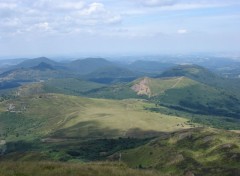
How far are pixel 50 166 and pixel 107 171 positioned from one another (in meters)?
8.30

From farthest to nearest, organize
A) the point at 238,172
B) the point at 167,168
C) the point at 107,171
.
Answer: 1. the point at 167,168
2. the point at 238,172
3. the point at 107,171

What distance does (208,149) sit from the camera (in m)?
200

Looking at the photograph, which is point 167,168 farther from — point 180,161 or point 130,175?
point 130,175

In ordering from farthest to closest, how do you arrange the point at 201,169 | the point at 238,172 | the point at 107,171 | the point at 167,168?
the point at 167,168
the point at 201,169
the point at 238,172
the point at 107,171

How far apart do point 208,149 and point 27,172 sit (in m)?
162

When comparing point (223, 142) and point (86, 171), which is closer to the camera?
point (86, 171)

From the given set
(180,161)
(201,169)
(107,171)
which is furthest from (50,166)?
(180,161)

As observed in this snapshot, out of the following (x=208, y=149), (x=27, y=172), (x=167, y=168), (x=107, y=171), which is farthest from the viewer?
(x=208, y=149)

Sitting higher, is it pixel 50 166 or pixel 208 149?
pixel 50 166

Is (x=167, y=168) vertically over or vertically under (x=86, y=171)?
under

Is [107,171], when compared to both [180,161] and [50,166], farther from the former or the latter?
[180,161]

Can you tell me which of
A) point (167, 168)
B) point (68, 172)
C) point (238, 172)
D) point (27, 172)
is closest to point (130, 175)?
point (68, 172)

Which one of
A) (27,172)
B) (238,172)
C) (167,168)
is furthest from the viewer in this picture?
(167,168)

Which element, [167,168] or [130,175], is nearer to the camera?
[130,175]
